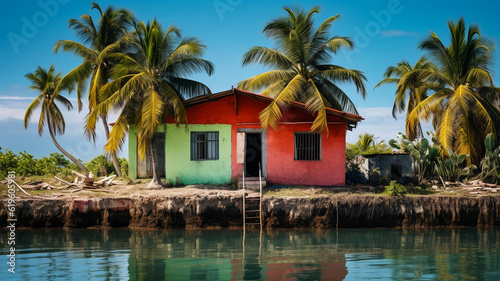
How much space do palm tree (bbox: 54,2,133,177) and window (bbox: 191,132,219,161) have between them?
515cm

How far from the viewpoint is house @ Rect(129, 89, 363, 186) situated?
1923cm

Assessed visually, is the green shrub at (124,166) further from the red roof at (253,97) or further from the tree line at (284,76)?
the red roof at (253,97)

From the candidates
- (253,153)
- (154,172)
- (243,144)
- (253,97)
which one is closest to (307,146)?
(253,153)

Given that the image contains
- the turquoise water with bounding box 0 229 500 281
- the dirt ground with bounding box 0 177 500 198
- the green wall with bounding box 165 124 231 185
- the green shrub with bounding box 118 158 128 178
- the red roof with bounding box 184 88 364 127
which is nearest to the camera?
the turquoise water with bounding box 0 229 500 281

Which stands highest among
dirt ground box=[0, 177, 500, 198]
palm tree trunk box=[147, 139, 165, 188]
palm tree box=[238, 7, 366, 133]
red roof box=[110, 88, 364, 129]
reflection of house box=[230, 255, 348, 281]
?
palm tree box=[238, 7, 366, 133]

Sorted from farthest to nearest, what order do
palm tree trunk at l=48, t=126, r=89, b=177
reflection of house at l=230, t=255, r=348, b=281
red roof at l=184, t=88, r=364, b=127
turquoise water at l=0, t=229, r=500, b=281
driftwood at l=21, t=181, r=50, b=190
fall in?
palm tree trunk at l=48, t=126, r=89, b=177
red roof at l=184, t=88, r=364, b=127
driftwood at l=21, t=181, r=50, b=190
turquoise water at l=0, t=229, r=500, b=281
reflection of house at l=230, t=255, r=348, b=281

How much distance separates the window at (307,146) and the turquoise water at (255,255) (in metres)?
4.28

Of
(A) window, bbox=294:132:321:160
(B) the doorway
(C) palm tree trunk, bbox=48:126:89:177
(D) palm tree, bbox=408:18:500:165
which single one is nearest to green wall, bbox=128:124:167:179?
(B) the doorway

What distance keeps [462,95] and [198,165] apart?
38.8 ft

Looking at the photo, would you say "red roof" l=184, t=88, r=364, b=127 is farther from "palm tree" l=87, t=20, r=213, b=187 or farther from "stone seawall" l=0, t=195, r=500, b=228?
"stone seawall" l=0, t=195, r=500, b=228

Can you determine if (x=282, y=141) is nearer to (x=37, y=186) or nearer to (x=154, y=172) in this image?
(x=154, y=172)

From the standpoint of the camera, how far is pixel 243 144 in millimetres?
19125

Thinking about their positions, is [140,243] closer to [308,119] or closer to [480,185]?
[308,119]

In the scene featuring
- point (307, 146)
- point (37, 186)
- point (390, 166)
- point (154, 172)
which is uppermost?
point (307, 146)
